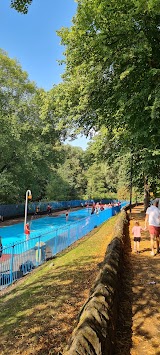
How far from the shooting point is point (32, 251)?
1216 cm

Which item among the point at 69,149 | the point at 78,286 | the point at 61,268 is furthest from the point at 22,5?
the point at 69,149

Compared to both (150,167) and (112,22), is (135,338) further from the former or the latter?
(112,22)

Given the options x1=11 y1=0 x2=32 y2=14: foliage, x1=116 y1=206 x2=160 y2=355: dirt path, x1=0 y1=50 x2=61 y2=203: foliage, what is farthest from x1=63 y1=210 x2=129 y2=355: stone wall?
x1=0 y1=50 x2=61 y2=203: foliage

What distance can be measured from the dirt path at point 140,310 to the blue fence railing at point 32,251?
4.89 m

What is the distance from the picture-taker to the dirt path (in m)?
4.00

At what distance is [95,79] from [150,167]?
14.1 ft

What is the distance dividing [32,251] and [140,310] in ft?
25.4

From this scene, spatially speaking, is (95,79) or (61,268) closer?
(61,268)

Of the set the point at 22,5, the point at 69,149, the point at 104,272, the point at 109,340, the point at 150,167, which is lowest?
the point at 109,340

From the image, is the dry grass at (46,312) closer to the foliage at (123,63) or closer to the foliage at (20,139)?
the foliage at (123,63)

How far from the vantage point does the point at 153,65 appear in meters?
10.2

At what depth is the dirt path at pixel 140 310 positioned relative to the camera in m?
4.00

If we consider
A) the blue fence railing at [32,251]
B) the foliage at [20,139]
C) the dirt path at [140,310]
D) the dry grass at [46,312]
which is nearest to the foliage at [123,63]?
the dirt path at [140,310]

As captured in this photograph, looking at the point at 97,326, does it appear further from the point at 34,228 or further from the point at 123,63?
the point at 34,228
